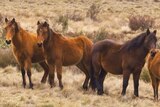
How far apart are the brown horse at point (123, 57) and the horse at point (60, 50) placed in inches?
19.1

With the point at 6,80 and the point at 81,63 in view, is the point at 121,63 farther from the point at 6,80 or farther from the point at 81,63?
the point at 6,80

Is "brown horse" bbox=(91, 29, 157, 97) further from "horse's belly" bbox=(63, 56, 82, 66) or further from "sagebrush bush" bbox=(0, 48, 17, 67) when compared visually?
"sagebrush bush" bbox=(0, 48, 17, 67)

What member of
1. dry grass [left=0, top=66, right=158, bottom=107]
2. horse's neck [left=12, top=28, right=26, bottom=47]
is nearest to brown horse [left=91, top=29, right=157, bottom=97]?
dry grass [left=0, top=66, right=158, bottom=107]

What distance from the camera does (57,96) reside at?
10.1 meters

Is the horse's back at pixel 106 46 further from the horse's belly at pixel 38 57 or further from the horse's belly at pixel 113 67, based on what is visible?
the horse's belly at pixel 38 57

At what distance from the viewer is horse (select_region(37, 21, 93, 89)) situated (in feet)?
35.3

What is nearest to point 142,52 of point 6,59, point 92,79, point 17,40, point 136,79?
point 136,79

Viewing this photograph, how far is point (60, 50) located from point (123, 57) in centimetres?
165

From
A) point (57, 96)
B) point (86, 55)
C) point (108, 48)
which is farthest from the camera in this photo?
point (86, 55)

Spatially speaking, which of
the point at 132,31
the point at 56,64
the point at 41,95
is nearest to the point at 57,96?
the point at 41,95

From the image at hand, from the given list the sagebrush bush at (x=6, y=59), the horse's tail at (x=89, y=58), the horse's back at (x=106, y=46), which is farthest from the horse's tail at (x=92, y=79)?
the sagebrush bush at (x=6, y=59)

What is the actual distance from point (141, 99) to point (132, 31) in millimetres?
→ 15190

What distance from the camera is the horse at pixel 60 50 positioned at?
10748mm

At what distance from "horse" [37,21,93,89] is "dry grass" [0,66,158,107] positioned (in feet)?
1.74
